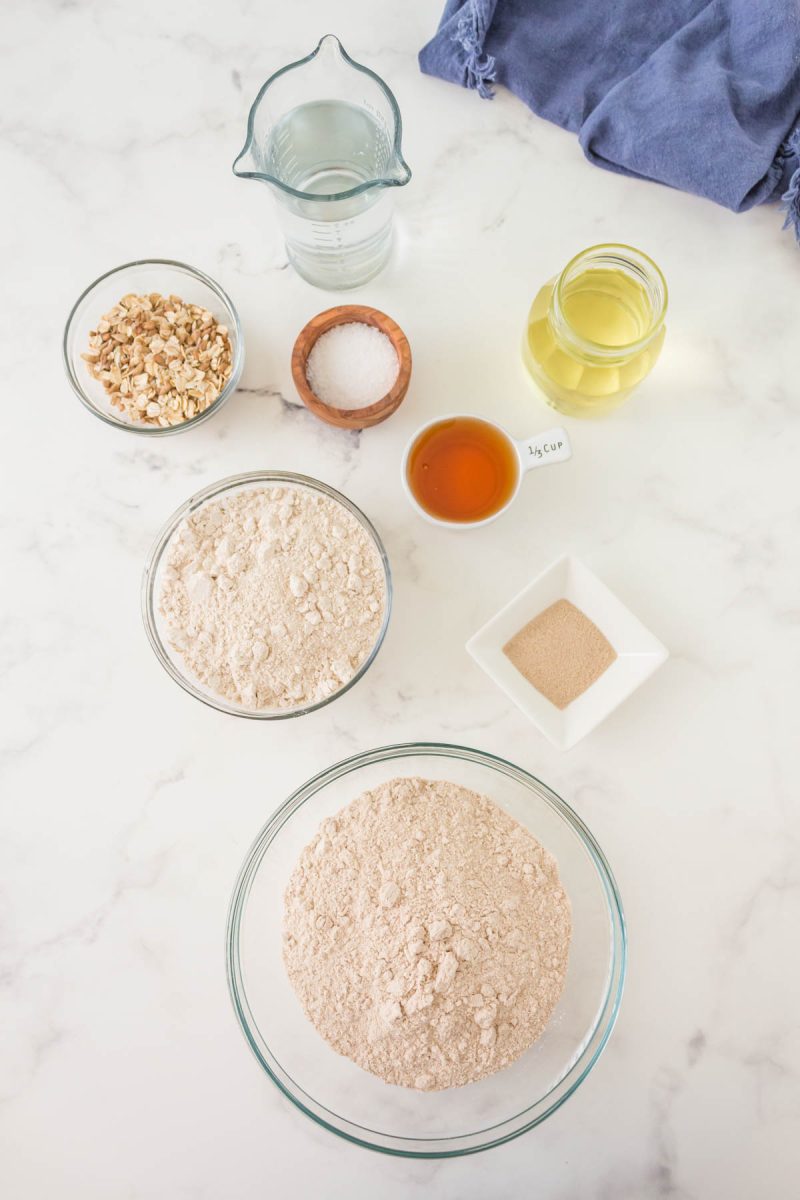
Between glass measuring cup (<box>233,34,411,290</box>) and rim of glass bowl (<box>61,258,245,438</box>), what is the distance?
0.15 meters

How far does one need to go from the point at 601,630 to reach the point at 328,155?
92 centimetres

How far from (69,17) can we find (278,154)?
1.71 feet

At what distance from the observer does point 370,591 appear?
1.28m

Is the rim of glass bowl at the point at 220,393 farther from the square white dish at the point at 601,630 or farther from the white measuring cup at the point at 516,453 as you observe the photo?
the square white dish at the point at 601,630

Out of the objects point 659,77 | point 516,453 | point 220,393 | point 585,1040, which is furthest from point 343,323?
point 585,1040

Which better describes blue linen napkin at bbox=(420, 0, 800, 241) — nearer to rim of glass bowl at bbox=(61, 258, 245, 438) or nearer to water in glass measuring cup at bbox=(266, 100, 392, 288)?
water in glass measuring cup at bbox=(266, 100, 392, 288)

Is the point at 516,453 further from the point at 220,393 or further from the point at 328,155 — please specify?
the point at 328,155

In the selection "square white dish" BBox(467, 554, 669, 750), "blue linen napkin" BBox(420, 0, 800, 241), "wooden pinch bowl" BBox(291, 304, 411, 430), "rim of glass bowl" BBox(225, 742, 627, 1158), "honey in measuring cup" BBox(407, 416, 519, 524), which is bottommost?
"rim of glass bowl" BBox(225, 742, 627, 1158)

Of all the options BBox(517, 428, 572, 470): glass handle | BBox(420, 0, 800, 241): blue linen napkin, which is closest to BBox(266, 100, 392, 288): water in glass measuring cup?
BBox(420, 0, 800, 241): blue linen napkin

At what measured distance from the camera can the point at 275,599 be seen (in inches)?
49.1

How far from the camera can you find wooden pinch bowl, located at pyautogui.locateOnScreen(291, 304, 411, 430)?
1.28 meters

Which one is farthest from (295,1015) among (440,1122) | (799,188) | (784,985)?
(799,188)

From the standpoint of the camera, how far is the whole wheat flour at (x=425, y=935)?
1.13 meters

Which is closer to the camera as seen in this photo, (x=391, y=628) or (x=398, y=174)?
(x=398, y=174)
